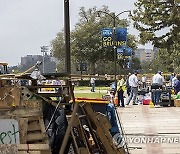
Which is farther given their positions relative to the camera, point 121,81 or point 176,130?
point 121,81

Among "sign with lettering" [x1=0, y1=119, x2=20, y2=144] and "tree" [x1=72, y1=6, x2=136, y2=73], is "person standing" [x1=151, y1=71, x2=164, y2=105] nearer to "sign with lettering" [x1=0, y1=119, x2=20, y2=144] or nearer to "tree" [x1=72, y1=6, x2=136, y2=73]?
"sign with lettering" [x1=0, y1=119, x2=20, y2=144]

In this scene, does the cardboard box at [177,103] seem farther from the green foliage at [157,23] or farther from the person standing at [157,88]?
the green foliage at [157,23]

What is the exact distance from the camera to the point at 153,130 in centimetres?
1468

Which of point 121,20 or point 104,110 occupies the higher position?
point 121,20

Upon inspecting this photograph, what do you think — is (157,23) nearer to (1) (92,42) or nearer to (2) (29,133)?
(1) (92,42)

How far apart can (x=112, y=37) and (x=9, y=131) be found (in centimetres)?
3107

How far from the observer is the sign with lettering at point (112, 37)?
36.7m

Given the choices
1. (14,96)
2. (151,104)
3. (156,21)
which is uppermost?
(156,21)

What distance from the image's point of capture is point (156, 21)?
5603 cm

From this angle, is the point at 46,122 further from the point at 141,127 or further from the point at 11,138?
the point at 141,127

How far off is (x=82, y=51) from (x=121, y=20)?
9866mm

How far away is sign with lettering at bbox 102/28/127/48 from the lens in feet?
120

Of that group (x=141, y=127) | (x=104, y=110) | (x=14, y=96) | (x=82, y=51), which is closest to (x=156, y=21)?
(x=82, y=51)

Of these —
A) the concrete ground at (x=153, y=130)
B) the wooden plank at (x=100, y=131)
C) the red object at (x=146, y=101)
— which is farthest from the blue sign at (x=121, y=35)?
the wooden plank at (x=100, y=131)
